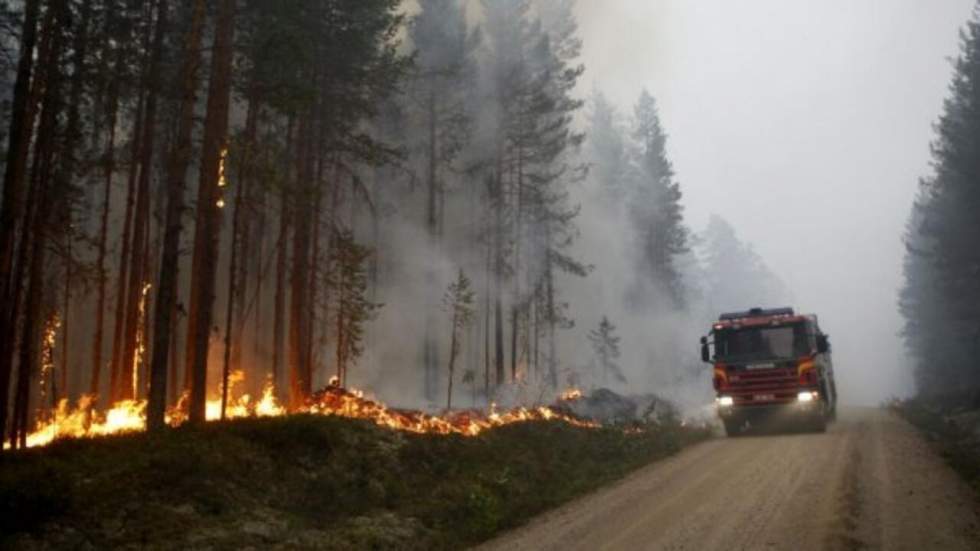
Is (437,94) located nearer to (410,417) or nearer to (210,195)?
(410,417)

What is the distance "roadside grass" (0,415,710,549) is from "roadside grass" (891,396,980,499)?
257 inches

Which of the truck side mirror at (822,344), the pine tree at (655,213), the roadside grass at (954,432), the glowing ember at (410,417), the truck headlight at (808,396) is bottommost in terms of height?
the roadside grass at (954,432)

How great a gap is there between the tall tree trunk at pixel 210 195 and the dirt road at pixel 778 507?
6778 mm

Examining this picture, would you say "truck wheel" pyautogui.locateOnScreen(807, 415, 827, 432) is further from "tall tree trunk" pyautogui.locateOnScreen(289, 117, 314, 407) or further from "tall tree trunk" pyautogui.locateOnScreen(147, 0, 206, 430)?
"tall tree trunk" pyautogui.locateOnScreen(147, 0, 206, 430)

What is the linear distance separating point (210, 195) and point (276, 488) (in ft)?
20.6

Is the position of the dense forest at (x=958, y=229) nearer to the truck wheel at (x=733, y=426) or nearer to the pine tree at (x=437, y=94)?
the truck wheel at (x=733, y=426)

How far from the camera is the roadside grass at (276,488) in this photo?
8.31 m

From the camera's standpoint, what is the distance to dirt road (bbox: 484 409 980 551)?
28.4ft

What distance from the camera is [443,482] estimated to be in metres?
12.9

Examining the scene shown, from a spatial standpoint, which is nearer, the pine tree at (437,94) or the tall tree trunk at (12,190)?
the tall tree trunk at (12,190)

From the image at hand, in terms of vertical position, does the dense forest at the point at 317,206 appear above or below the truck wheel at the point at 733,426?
above

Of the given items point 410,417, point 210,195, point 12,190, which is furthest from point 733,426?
point 12,190

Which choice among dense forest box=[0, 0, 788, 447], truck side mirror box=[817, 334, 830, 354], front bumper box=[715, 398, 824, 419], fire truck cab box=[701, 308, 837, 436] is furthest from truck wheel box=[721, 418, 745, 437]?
dense forest box=[0, 0, 788, 447]

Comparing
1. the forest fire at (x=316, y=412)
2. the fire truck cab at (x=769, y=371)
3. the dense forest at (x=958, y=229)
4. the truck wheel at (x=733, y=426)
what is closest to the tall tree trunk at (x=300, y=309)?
the forest fire at (x=316, y=412)
